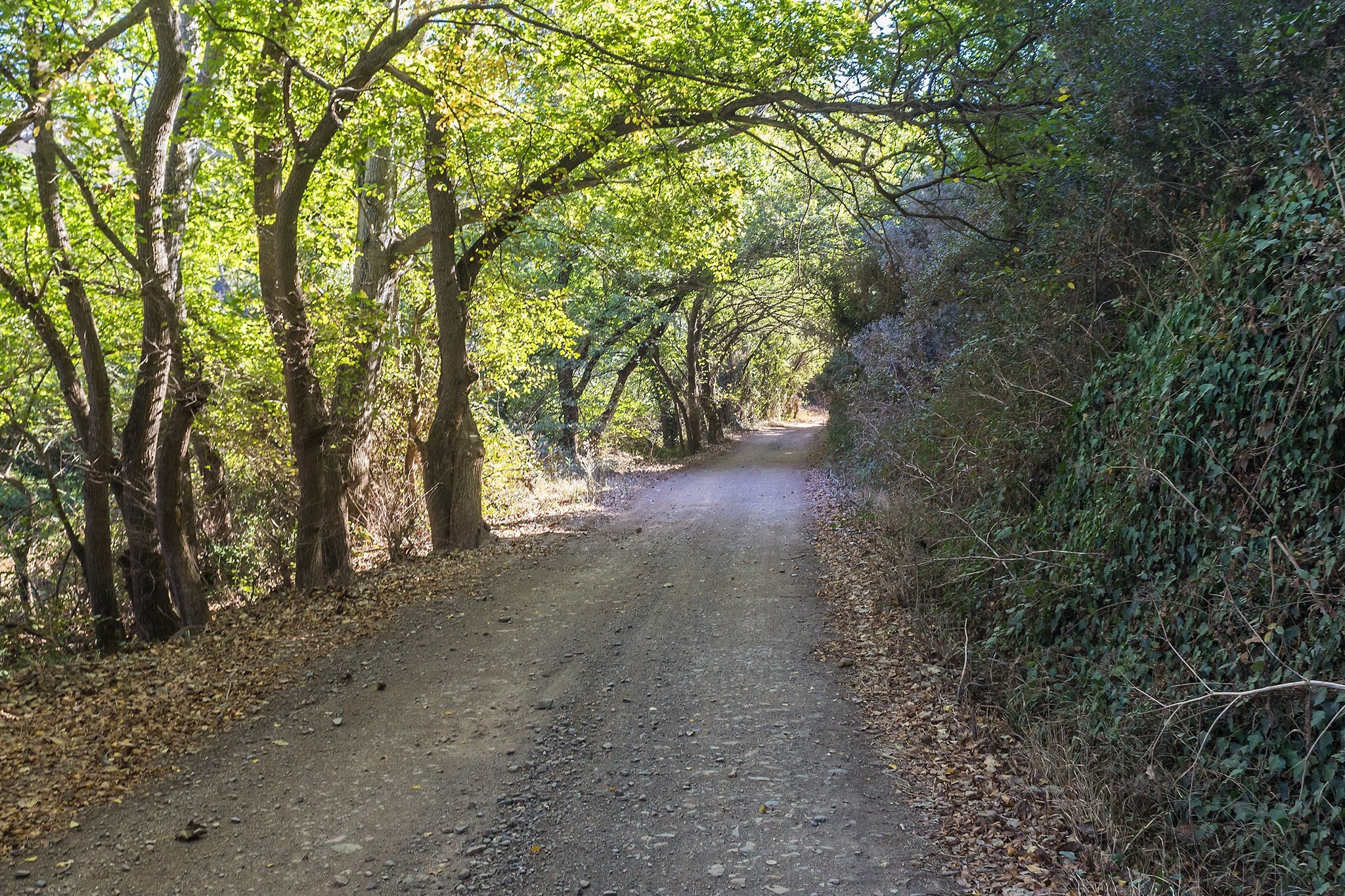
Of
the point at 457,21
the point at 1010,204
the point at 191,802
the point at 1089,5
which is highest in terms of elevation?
the point at 457,21

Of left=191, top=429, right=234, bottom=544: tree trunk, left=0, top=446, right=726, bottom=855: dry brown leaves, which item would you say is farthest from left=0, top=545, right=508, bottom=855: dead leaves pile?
left=191, top=429, right=234, bottom=544: tree trunk

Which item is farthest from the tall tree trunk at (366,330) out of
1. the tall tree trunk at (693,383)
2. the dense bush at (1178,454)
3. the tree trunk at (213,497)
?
the tall tree trunk at (693,383)

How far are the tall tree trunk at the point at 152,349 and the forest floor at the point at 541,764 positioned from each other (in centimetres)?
150

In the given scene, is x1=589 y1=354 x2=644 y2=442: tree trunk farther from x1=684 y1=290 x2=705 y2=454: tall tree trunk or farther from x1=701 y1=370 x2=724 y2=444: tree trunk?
x1=701 y1=370 x2=724 y2=444: tree trunk

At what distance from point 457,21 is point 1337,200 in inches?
291

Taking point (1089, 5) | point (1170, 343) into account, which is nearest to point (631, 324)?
point (1089, 5)

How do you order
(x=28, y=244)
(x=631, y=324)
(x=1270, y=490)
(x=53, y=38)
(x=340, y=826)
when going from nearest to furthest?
1. (x=1270, y=490)
2. (x=340, y=826)
3. (x=53, y=38)
4. (x=28, y=244)
5. (x=631, y=324)

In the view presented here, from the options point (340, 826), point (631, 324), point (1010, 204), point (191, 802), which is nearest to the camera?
point (340, 826)

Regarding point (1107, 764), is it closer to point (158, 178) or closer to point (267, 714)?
point (267, 714)

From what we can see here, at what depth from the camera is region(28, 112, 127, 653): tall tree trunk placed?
927 cm

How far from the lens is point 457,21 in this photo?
8273 millimetres

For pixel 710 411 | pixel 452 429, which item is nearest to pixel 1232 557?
pixel 452 429

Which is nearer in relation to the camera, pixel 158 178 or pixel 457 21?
pixel 457 21

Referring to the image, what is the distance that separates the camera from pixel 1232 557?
14.7 ft
